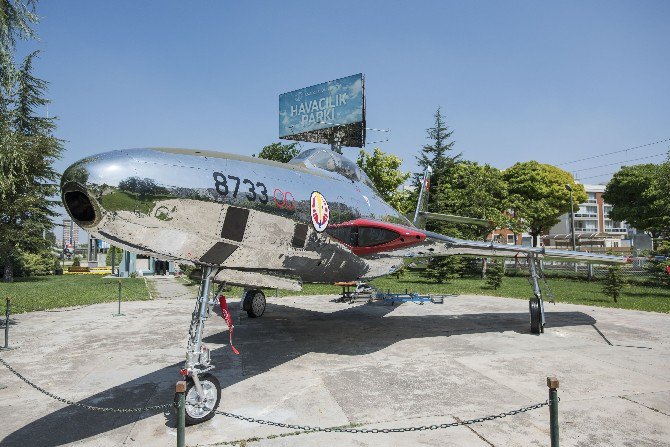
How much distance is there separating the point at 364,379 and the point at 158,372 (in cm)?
387

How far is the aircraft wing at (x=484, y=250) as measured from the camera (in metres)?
10.4

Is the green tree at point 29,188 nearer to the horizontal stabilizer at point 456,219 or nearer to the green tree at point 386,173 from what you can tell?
the horizontal stabilizer at point 456,219

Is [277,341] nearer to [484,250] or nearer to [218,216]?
[218,216]

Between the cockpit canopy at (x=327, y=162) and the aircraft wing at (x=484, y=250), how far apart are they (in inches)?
108

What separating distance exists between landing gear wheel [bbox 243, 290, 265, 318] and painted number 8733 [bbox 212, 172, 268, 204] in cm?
865

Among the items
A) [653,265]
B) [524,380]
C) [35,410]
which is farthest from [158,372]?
[653,265]

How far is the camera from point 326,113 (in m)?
31.7

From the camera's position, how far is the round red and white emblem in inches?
257

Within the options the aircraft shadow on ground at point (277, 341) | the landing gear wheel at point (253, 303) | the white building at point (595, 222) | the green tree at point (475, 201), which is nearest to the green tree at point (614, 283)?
the aircraft shadow on ground at point (277, 341)

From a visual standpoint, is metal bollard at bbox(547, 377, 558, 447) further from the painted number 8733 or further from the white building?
the white building

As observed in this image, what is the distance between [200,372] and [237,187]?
251 cm

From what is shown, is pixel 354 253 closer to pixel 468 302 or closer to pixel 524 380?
pixel 524 380

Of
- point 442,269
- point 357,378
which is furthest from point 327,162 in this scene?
point 442,269

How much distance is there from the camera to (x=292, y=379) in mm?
7066
